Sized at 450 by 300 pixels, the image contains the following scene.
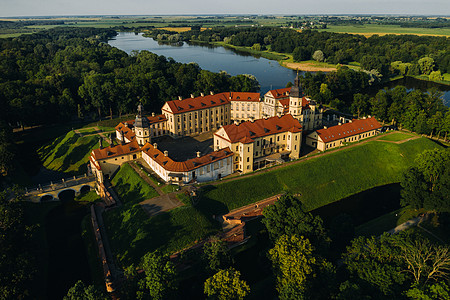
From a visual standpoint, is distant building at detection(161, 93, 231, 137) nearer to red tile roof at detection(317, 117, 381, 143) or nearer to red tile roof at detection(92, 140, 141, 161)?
red tile roof at detection(92, 140, 141, 161)

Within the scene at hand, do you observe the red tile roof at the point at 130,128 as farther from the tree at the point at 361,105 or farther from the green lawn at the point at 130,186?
→ the tree at the point at 361,105

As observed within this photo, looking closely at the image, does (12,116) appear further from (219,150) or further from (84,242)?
(219,150)

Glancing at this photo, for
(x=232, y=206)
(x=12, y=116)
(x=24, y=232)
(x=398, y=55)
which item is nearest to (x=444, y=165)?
(x=232, y=206)

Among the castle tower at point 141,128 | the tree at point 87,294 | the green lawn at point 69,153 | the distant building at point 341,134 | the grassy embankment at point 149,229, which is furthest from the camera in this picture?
the distant building at point 341,134

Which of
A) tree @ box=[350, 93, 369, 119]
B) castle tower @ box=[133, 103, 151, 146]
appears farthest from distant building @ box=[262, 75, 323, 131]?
castle tower @ box=[133, 103, 151, 146]

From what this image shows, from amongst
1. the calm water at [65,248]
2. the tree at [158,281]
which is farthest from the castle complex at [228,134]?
the tree at [158,281]

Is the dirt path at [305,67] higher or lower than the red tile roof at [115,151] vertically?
higher
